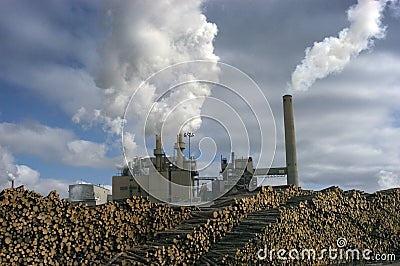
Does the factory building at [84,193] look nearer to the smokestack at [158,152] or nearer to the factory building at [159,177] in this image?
the factory building at [159,177]

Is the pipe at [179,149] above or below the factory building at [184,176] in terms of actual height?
above

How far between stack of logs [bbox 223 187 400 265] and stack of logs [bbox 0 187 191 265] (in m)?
2.57

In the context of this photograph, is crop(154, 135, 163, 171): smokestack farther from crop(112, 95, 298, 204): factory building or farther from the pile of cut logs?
the pile of cut logs

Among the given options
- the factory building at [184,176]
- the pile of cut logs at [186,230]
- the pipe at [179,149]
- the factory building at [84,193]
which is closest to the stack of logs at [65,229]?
the pile of cut logs at [186,230]

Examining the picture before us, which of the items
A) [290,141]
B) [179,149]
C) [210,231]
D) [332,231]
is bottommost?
[332,231]

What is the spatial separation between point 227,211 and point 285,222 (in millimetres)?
1725

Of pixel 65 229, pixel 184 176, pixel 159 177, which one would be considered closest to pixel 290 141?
pixel 184 176

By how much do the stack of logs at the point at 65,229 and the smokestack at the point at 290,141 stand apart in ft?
87.9

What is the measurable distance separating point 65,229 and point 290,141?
97.0ft

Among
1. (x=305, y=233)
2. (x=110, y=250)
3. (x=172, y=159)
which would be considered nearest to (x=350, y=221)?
(x=305, y=233)

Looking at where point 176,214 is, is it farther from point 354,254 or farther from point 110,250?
point 354,254

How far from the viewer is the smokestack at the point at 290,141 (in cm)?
3653

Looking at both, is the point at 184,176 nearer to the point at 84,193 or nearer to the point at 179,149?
the point at 179,149

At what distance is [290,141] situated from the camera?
37094mm
